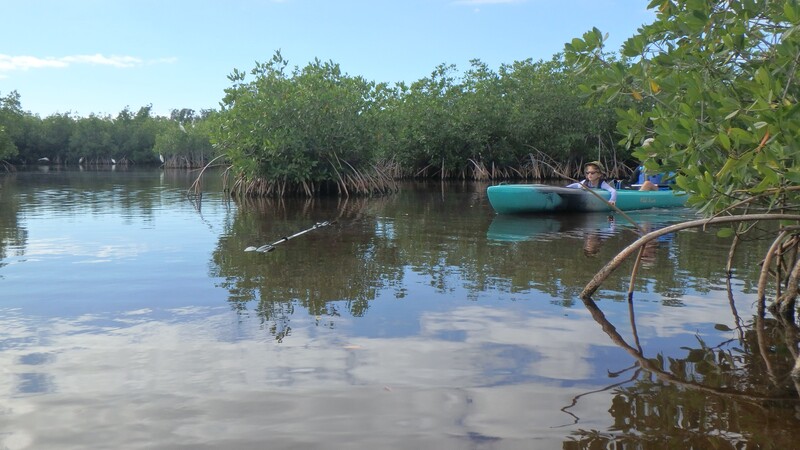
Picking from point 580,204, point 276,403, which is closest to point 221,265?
point 276,403

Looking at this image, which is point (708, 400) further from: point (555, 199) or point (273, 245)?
point (555, 199)

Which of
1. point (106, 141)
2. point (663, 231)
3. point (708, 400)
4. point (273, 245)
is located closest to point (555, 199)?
point (273, 245)

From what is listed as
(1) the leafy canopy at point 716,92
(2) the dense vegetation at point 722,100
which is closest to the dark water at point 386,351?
(2) the dense vegetation at point 722,100

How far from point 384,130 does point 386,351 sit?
58.6ft

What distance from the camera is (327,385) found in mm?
4043

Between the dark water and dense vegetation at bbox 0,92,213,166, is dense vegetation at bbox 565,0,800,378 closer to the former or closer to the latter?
the dark water

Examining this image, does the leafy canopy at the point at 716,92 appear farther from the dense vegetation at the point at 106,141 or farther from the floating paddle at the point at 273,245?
the dense vegetation at the point at 106,141

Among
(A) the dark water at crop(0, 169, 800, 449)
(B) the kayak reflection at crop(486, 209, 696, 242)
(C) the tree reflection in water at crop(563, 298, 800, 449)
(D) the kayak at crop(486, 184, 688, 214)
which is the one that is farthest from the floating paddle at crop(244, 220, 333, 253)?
(C) the tree reflection in water at crop(563, 298, 800, 449)

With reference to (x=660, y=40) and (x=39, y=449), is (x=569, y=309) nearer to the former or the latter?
(x=660, y=40)

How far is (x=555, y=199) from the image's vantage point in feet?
45.5

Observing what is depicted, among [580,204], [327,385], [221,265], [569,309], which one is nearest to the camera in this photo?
[327,385]

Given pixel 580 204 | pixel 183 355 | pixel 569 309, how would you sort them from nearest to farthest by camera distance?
pixel 183 355, pixel 569 309, pixel 580 204

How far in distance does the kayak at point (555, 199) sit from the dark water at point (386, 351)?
14.2ft

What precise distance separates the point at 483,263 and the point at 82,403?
17.4ft
